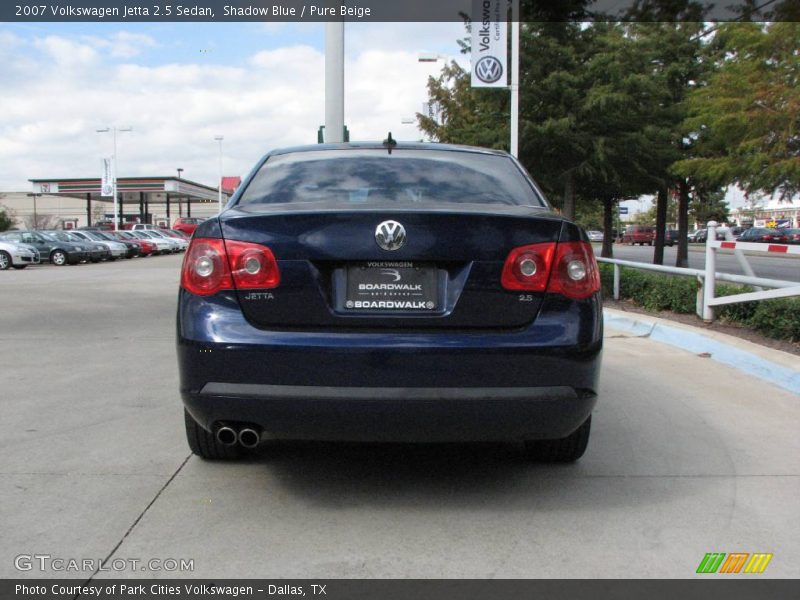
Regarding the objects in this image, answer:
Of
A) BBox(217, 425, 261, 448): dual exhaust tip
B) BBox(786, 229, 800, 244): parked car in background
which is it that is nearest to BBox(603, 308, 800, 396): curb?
BBox(217, 425, 261, 448): dual exhaust tip

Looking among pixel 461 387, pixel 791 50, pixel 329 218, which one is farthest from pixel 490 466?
pixel 791 50

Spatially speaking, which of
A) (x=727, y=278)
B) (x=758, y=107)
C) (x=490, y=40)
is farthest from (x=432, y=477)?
(x=758, y=107)

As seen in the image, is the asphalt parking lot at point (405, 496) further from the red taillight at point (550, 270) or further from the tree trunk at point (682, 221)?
the tree trunk at point (682, 221)

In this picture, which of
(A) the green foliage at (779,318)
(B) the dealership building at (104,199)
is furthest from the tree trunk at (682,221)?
(B) the dealership building at (104,199)

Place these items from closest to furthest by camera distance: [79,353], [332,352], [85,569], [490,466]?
[85,569], [332,352], [490,466], [79,353]

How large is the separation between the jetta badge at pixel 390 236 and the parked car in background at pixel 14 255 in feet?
92.0

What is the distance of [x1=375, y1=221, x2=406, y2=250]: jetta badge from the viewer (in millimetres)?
3438

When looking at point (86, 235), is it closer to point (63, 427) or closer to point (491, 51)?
point (491, 51)

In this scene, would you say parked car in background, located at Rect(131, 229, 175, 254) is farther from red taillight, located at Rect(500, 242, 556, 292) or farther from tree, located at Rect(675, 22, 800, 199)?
red taillight, located at Rect(500, 242, 556, 292)

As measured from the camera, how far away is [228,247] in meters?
3.54

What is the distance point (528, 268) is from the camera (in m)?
3.51

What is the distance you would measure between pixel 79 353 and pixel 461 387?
5.96 metres

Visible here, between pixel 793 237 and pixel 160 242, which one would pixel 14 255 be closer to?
pixel 160 242

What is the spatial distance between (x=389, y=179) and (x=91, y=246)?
108 feet
